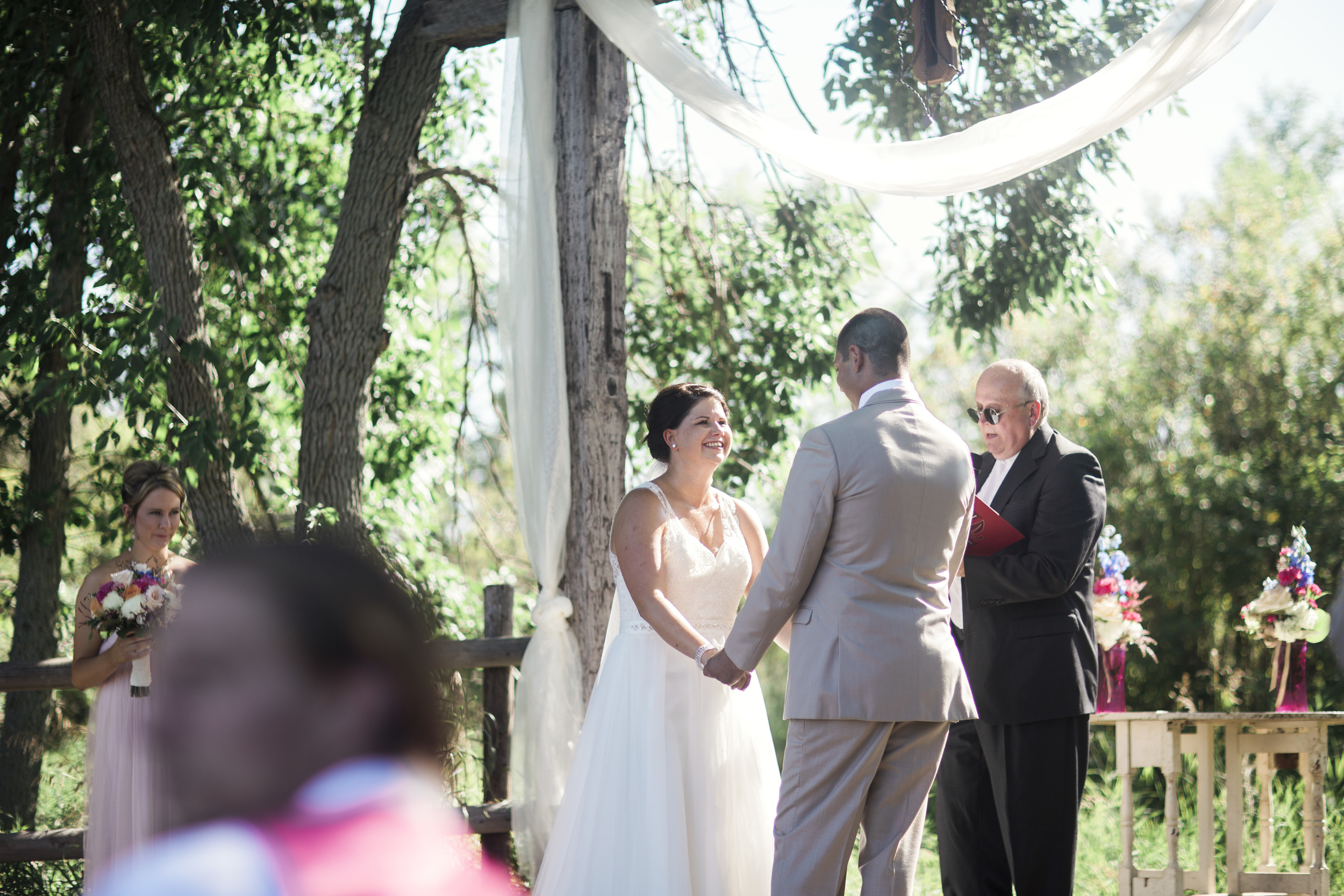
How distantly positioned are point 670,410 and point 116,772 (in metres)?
2.33

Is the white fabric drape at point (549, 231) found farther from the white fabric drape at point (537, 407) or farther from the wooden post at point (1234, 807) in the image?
the wooden post at point (1234, 807)

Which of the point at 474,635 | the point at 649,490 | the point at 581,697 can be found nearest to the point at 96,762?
the point at 581,697

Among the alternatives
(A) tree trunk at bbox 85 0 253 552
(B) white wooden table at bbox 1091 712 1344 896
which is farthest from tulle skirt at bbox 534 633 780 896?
(A) tree trunk at bbox 85 0 253 552

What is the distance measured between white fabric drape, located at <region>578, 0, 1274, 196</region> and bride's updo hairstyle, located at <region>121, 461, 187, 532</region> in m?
2.37

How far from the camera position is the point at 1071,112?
3641 mm

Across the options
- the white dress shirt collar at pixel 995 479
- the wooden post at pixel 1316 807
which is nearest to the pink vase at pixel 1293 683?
the wooden post at pixel 1316 807

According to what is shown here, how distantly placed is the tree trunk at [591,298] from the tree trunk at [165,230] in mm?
1840

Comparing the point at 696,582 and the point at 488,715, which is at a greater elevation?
the point at 696,582

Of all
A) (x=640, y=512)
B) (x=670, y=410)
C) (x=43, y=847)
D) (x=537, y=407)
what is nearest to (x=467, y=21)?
(x=537, y=407)

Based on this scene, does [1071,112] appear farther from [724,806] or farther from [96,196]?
[96,196]

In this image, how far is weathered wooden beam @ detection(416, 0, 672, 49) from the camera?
466cm

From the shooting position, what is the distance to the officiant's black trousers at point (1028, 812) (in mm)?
3307

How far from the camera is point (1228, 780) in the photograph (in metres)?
4.67

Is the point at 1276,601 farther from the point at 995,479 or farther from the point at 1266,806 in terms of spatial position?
the point at 995,479
